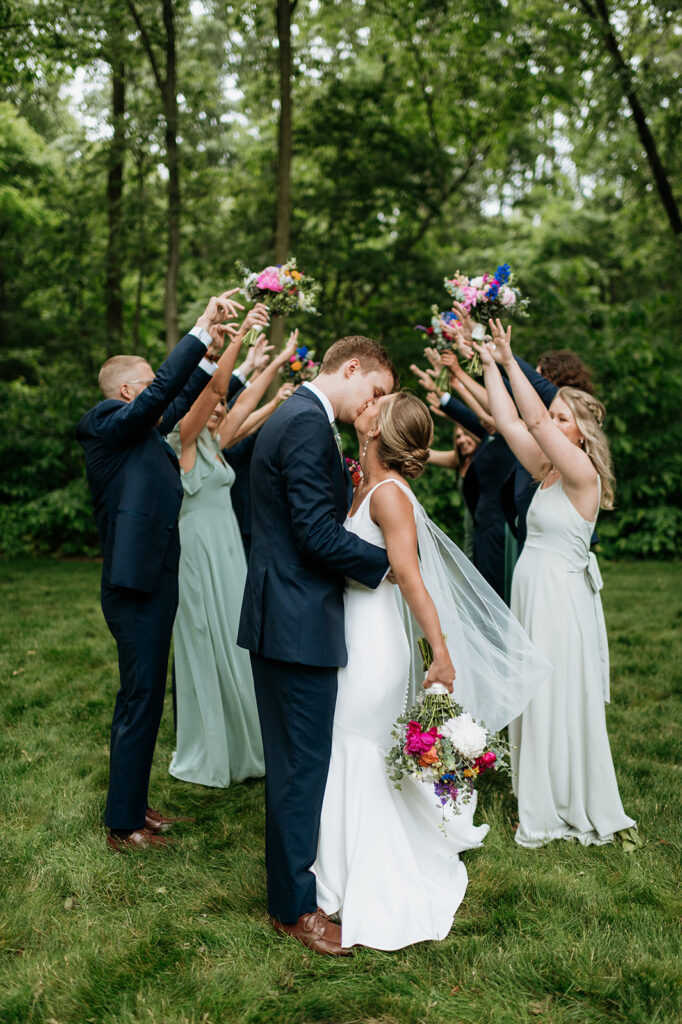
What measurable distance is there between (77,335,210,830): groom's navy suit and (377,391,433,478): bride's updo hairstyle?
105cm

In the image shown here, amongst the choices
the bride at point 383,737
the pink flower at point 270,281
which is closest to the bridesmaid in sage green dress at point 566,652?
the bride at point 383,737

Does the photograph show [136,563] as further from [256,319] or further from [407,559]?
[256,319]

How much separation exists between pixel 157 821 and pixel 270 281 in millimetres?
3330

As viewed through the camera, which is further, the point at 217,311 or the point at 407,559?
the point at 217,311

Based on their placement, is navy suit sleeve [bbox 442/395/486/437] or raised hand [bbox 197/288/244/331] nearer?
raised hand [bbox 197/288/244/331]

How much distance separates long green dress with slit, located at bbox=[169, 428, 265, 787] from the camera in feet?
16.5

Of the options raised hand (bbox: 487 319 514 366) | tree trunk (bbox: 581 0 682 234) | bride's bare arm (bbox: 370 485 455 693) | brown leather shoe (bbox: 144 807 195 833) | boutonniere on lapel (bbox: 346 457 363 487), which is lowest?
brown leather shoe (bbox: 144 807 195 833)

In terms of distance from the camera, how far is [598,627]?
15.1ft

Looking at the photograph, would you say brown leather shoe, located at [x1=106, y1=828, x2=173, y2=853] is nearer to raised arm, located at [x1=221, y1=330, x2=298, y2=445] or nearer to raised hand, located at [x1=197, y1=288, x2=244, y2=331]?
raised arm, located at [x1=221, y1=330, x2=298, y2=445]

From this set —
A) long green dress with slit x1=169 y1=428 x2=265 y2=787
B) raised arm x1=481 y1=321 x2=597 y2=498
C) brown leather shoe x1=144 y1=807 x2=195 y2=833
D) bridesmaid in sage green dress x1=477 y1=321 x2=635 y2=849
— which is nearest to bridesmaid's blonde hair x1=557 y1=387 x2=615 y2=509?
bridesmaid in sage green dress x1=477 y1=321 x2=635 y2=849

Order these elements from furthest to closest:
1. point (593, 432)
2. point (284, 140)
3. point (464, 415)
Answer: point (284, 140)
point (464, 415)
point (593, 432)

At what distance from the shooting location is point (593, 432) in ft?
14.2

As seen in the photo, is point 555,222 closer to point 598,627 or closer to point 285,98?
point 285,98

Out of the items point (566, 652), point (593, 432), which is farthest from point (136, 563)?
point (593, 432)
